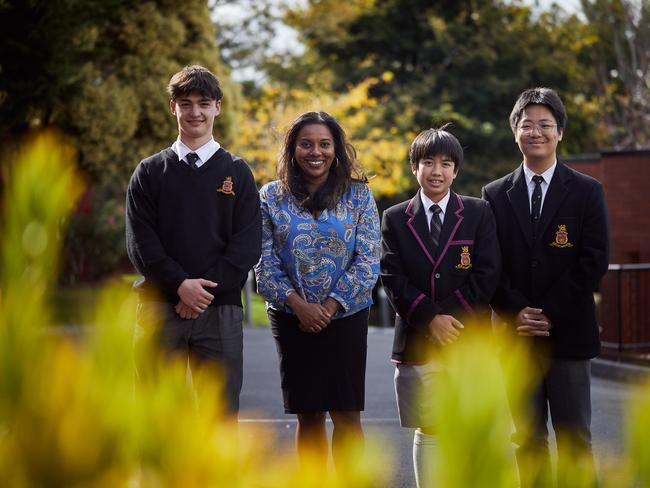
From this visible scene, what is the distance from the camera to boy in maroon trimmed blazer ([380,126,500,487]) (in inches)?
172

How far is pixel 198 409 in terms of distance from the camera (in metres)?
0.84

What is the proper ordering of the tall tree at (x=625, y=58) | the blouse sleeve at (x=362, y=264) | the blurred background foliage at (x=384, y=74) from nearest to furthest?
the blouse sleeve at (x=362, y=264), the blurred background foliage at (x=384, y=74), the tall tree at (x=625, y=58)

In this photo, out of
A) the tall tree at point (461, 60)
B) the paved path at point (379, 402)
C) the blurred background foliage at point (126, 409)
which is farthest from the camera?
the tall tree at point (461, 60)

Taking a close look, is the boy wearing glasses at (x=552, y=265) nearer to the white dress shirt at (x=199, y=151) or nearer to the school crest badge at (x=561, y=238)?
the school crest badge at (x=561, y=238)

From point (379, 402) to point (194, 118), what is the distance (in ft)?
17.7

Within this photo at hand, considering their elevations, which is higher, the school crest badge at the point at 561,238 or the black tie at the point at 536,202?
the black tie at the point at 536,202

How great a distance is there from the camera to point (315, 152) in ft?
15.1

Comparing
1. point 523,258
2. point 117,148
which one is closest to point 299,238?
→ point 523,258

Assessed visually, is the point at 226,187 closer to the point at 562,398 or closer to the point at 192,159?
the point at 192,159

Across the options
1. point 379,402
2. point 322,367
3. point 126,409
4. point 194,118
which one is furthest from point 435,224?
point 379,402

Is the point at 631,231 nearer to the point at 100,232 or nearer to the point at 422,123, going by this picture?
the point at 100,232

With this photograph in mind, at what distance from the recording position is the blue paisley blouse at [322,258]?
4.54 meters

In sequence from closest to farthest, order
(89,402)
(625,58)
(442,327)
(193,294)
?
(89,402), (193,294), (442,327), (625,58)

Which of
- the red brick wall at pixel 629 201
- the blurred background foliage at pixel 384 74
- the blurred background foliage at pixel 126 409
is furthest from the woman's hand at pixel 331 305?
the blurred background foliage at pixel 384 74
